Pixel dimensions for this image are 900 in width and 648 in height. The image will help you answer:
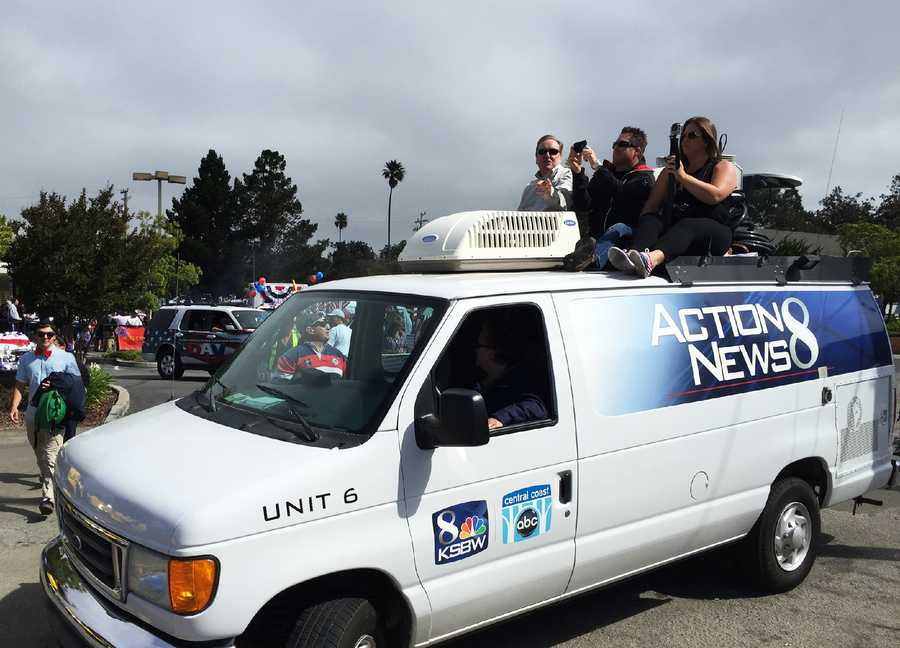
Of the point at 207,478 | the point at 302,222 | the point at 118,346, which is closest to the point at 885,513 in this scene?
the point at 207,478

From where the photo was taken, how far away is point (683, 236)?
4621 millimetres

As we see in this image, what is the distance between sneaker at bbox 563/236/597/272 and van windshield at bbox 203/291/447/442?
1.19 metres

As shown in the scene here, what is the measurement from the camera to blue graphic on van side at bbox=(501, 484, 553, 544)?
3.43 m

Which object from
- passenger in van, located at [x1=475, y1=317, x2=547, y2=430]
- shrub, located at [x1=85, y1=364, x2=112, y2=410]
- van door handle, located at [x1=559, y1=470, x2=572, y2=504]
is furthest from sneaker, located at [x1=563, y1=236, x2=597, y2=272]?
shrub, located at [x1=85, y1=364, x2=112, y2=410]

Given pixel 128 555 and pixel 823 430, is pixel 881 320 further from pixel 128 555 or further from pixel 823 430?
pixel 128 555

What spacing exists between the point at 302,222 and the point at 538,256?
6296cm

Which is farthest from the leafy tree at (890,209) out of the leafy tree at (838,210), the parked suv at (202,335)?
the parked suv at (202,335)

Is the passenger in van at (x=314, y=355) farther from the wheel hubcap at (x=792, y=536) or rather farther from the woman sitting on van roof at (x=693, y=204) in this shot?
the wheel hubcap at (x=792, y=536)

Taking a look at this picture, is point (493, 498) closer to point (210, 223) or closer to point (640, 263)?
point (640, 263)

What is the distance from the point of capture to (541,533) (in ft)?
11.6

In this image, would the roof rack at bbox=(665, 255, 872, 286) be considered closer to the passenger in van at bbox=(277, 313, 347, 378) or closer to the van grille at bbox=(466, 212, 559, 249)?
the van grille at bbox=(466, 212, 559, 249)

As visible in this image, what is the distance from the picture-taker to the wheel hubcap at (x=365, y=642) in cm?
303

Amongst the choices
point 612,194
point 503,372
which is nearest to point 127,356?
point 612,194

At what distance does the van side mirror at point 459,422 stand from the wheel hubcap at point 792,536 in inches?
106
